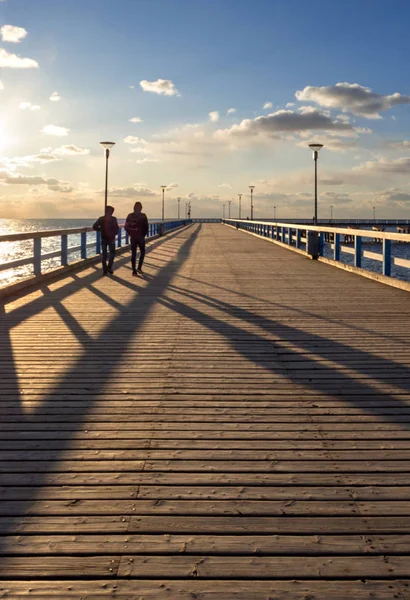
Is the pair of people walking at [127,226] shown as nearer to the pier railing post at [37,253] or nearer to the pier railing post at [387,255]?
the pier railing post at [37,253]

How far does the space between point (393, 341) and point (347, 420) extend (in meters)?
2.89

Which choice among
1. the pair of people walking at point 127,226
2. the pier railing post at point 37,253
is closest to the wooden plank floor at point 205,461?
the pier railing post at point 37,253

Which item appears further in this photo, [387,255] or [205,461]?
[387,255]

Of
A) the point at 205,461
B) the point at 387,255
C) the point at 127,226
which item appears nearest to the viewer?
the point at 205,461

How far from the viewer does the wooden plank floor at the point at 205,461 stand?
2.48 m

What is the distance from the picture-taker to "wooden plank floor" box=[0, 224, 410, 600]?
248cm

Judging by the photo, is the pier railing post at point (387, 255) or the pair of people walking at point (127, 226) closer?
the pier railing post at point (387, 255)

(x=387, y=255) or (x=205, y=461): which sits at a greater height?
(x=387, y=255)

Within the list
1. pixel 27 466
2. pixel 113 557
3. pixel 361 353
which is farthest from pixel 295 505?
pixel 361 353

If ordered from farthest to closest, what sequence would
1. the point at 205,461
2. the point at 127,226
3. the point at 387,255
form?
1. the point at 127,226
2. the point at 387,255
3. the point at 205,461

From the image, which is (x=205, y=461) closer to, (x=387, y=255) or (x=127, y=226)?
(x=387, y=255)

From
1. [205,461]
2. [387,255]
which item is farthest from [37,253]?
[205,461]

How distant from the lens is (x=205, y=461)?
3.54m

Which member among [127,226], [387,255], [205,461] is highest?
[127,226]
